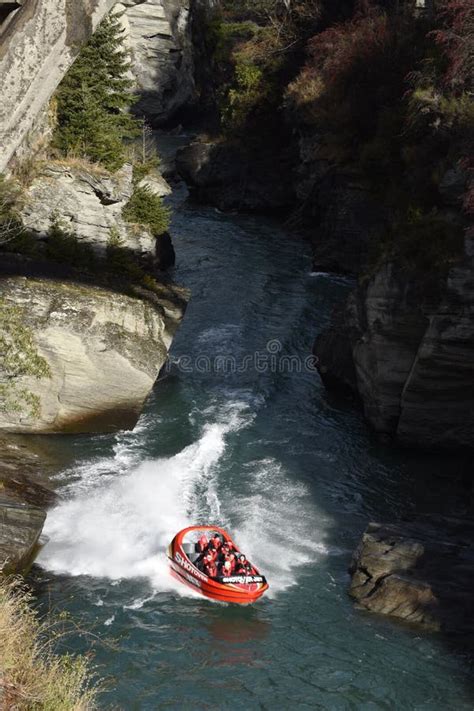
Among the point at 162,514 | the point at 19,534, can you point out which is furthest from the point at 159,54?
the point at 19,534

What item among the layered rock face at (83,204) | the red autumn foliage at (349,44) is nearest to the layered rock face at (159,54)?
the red autumn foliage at (349,44)

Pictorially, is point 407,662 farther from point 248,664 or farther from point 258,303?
point 258,303

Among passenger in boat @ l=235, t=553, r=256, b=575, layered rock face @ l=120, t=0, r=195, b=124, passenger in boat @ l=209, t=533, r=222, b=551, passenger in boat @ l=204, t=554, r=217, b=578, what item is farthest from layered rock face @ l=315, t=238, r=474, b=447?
layered rock face @ l=120, t=0, r=195, b=124

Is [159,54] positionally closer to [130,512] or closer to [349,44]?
[349,44]

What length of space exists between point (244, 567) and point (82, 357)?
7713 millimetres

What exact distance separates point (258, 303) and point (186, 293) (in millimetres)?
5529

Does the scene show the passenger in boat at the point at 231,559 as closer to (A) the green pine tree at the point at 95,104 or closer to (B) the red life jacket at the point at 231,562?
(B) the red life jacket at the point at 231,562

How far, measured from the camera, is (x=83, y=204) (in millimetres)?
25188

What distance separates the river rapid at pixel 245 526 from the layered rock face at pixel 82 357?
0.70 meters

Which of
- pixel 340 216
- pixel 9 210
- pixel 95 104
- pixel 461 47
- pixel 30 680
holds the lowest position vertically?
pixel 30 680

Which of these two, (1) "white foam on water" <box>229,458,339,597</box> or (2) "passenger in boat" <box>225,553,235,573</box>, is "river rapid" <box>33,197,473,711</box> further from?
(2) "passenger in boat" <box>225,553,235,573</box>

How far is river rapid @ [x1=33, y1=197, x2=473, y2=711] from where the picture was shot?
1490 centimetres

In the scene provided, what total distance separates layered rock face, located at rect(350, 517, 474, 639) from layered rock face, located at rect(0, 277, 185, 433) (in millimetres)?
7821

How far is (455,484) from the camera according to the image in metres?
21.3
